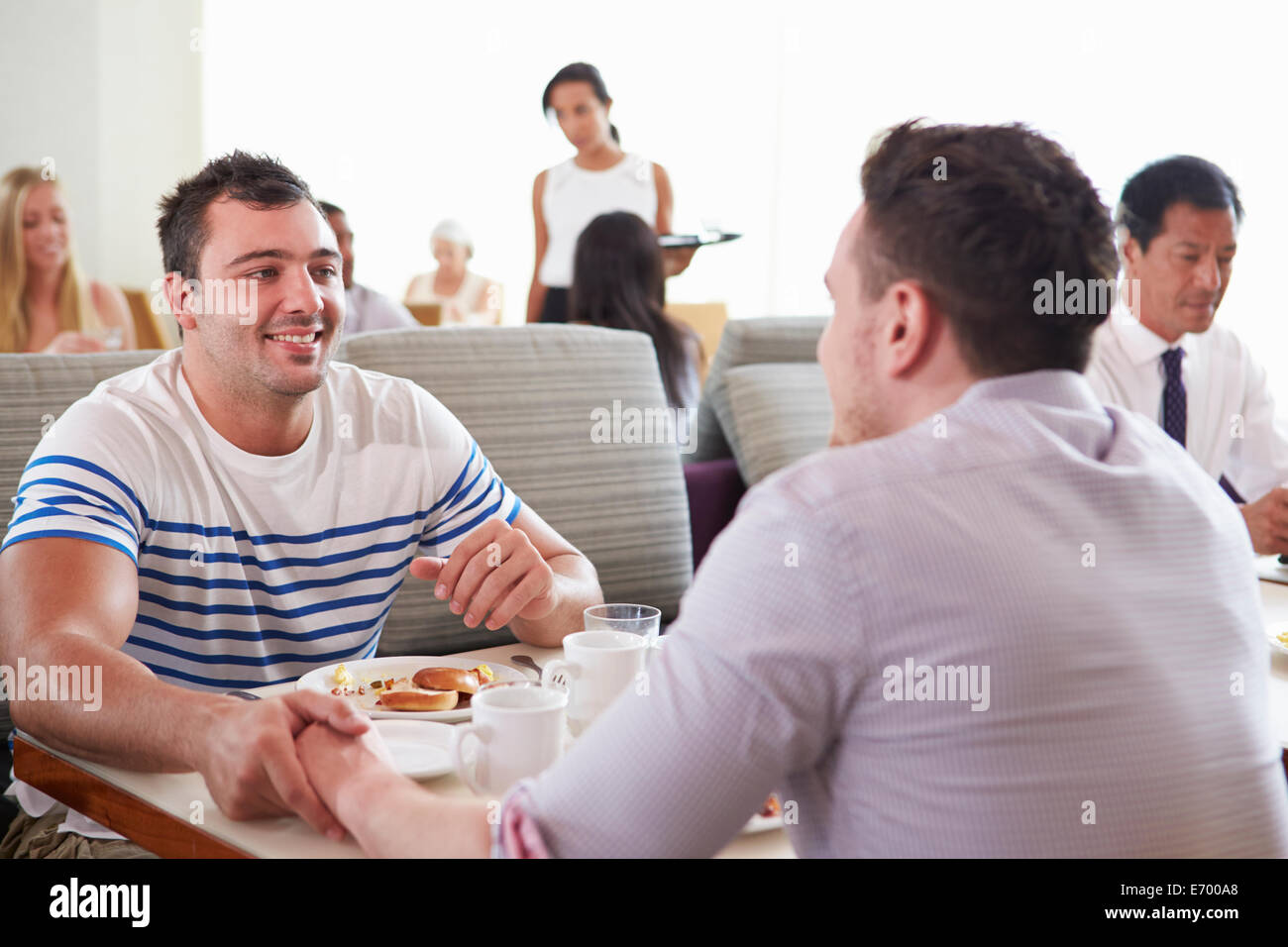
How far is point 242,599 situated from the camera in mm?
1570

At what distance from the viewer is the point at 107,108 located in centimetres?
610

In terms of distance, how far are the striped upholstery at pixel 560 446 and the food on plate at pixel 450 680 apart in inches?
28.1

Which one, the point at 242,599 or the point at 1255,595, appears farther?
the point at 242,599

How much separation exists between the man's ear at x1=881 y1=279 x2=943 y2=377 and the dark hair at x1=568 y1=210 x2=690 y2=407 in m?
2.55

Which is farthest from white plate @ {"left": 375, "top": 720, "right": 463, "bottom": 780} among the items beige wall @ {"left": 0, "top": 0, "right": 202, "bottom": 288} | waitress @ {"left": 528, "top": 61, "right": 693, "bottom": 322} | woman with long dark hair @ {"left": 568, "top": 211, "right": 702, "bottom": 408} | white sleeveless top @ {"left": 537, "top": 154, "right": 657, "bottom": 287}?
beige wall @ {"left": 0, "top": 0, "right": 202, "bottom": 288}

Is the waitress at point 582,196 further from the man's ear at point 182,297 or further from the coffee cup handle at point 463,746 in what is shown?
the coffee cup handle at point 463,746

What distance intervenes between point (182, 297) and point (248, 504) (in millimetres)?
325

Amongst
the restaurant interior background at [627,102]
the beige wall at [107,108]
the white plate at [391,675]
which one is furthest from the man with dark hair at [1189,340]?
the beige wall at [107,108]

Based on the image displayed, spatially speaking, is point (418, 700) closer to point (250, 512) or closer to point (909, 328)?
point (250, 512)

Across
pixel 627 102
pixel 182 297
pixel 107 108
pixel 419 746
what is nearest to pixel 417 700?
pixel 419 746

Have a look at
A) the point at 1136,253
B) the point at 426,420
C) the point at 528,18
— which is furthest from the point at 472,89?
Answer: the point at 426,420

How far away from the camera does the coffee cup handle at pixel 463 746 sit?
1.04m
